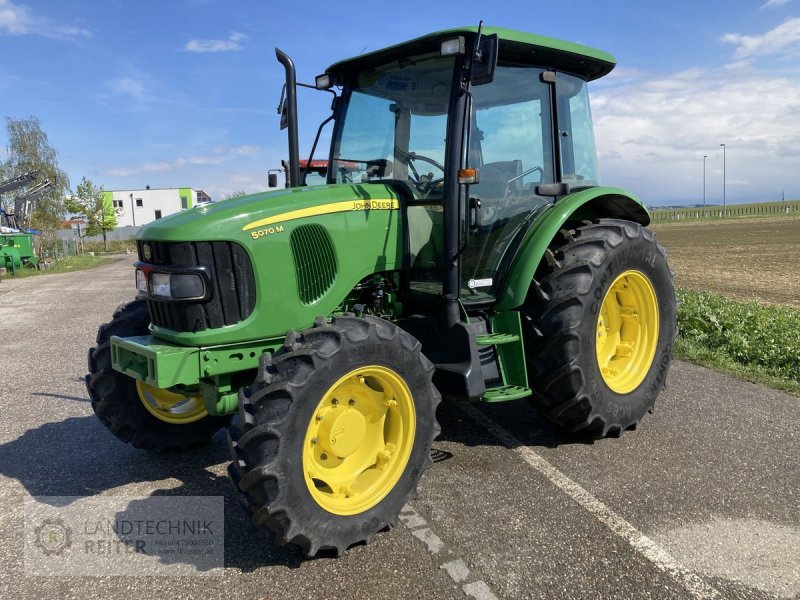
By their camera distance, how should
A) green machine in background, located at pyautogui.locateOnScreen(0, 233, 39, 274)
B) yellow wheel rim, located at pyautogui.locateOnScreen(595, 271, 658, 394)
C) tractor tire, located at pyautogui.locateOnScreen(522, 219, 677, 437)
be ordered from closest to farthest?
tractor tire, located at pyautogui.locateOnScreen(522, 219, 677, 437), yellow wheel rim, located at pyautogui.locateOnScreen(595, 271, 658, 394), green machine in background, located at pyautogui.locateOnScreen(0, 233, 39, 274)

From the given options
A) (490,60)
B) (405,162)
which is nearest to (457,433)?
(405,162)

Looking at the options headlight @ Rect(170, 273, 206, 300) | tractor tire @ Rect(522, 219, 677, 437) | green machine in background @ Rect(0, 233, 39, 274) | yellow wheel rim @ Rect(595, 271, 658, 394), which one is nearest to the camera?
headlight @ Rect(170, 273, 206, 300)

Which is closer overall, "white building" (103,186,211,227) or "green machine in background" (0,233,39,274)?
"green machine in background" (0,233,39,274)

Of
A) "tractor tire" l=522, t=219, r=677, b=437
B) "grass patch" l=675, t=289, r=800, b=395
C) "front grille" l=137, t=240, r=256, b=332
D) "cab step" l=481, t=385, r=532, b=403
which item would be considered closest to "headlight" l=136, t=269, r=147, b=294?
"front grille" l=137, t=240, r=256, b=332

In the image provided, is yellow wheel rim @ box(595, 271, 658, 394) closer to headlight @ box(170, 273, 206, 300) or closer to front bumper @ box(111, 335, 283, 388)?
front bumper @ box(111, 335, 283, 388)

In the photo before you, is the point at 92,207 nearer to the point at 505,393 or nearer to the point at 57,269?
the point at 57,269

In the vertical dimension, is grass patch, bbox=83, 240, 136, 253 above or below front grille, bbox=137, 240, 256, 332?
above

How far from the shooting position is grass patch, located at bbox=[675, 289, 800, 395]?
5660mm

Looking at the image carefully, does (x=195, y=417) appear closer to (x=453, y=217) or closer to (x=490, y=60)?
(x=453, y=217)

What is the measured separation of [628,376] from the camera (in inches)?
172

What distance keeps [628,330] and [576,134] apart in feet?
4.91

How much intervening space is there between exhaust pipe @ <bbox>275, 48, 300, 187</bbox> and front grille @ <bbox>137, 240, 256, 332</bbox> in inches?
47.0

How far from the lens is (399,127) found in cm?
403

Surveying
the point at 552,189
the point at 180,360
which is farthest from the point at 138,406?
the point at 552,189
